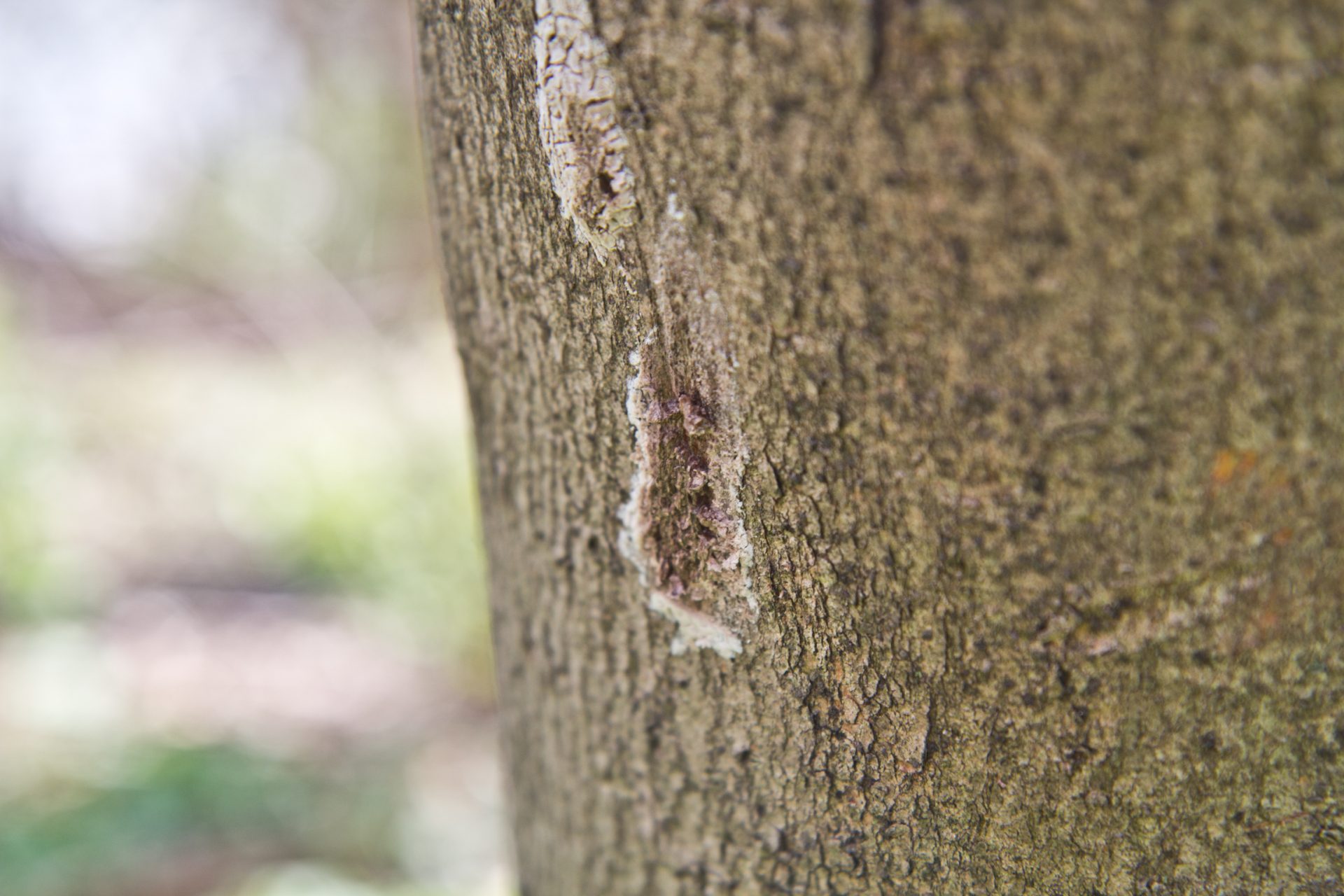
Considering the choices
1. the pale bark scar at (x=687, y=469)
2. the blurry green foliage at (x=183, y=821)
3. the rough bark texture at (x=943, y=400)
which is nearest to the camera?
the rough bark texture at (x=943, y=400)

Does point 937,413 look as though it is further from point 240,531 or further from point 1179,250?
point 240,531

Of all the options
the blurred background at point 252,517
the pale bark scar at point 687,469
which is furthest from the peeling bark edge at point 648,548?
the blurred background at point 252,517

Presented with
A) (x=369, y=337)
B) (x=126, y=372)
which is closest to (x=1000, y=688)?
(x=369, y=337)

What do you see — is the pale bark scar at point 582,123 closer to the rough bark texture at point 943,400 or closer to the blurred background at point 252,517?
the rough bark texture at point 943,400

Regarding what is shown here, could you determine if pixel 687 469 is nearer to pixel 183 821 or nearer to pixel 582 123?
pixel 582 123

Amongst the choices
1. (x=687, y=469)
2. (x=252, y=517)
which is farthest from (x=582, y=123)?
(x=252, y=517)

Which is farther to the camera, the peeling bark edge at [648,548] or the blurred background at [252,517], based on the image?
the blurred background at [252,517]

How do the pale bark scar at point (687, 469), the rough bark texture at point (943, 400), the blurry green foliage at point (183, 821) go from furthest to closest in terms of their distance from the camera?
the blurry green foliage at point (183, 821) < the pale bark scar at point (687, 469) < the rough bark texture at point (943, 400)
